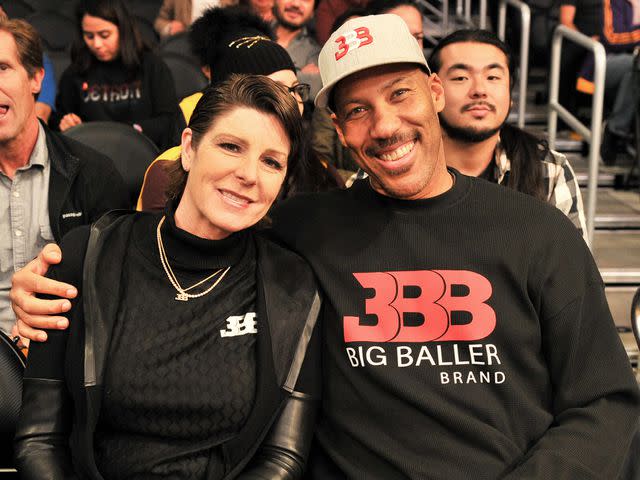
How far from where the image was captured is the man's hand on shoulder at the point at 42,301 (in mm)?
1613

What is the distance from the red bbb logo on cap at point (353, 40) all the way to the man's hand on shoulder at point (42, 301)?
0.65 meters

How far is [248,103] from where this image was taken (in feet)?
5.55

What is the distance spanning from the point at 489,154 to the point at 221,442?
1.30m

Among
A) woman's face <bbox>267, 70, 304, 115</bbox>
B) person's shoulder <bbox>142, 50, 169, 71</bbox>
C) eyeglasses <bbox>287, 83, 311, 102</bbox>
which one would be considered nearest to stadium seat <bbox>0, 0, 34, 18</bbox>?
person's shoulder <bbox>142, 50, 169, 71</bbox>

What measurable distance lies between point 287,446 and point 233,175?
51cm

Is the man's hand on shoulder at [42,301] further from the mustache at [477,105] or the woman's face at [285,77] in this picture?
the mustache at [477,105]

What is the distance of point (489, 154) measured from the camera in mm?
2551

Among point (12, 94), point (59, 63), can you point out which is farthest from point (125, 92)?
point (12, 94)

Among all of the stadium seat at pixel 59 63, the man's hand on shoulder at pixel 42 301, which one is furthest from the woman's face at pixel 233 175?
the stadium seat at pixel 59 63

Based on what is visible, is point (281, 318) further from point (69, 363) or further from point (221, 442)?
point (69, 363)

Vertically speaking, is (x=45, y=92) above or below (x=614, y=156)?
above

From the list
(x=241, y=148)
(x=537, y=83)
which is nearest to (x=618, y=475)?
(x=241, y=148)

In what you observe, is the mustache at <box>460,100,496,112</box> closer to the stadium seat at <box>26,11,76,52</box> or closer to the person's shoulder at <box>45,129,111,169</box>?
the person's shoulder at <box>45,129,111,169</box>

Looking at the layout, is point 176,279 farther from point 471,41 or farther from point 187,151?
point 471,41
